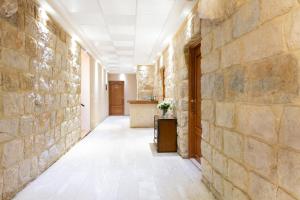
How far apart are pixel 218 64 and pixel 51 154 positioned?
2.78m

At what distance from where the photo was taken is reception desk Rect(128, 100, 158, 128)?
735 cm

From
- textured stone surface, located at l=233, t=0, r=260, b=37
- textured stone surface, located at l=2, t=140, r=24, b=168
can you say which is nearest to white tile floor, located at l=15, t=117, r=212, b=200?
textured stone surface, located at l=2, t=140, r=24, b=168

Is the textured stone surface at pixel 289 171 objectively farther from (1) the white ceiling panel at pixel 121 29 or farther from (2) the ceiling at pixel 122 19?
(1) the white ceiling panel at pixel 121 29

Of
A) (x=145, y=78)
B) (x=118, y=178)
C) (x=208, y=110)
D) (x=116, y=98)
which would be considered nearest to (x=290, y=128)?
(x=208, y=110)

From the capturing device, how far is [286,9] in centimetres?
119

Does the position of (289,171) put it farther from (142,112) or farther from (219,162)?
(142,112)

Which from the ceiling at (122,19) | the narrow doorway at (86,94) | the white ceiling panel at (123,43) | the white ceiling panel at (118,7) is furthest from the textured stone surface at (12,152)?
the narrow doorway at (86,94)

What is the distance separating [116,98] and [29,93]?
9.55 m

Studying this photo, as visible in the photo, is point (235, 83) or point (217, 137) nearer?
point (235, 83)

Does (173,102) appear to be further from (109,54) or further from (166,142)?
(109,54)

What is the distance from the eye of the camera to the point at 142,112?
738 centimetres

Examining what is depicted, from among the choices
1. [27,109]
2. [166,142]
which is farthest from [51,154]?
[166,142]

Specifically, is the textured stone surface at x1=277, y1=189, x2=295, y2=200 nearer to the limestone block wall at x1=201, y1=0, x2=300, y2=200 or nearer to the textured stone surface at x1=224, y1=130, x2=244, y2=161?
the limestone block wall at x1=201, y1=0, x2=300, y2=200

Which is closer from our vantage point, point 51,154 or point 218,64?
point 218,64
